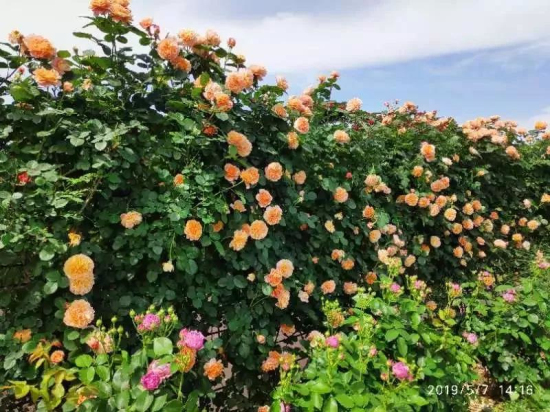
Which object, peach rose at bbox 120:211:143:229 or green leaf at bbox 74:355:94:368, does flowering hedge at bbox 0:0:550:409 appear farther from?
green leaf at bbox 74:355:94:368

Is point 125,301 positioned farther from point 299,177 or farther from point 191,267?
point 299,177

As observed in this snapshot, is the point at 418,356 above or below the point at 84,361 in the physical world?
below

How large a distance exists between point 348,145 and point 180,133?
1255 mm

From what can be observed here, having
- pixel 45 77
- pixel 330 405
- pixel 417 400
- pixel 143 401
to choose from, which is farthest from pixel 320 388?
pixel 45 77

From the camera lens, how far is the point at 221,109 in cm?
219

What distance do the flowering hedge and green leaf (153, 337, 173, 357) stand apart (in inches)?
13.4

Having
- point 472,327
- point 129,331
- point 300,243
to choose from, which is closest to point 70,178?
point 129,331

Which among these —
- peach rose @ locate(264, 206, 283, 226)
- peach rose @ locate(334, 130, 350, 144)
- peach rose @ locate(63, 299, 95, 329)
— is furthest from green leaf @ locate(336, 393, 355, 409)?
peach rose @ locate(334, 130, 350, 144)

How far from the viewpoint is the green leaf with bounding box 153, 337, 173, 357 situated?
169 cm

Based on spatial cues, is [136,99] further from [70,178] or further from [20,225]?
[20,225]

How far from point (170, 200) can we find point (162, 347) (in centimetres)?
65

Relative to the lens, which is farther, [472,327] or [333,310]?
[472,327]

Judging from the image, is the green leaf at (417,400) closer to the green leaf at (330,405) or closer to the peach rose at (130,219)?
the green leaf at (330,405)

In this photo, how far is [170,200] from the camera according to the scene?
210 centimetres
